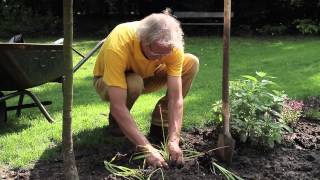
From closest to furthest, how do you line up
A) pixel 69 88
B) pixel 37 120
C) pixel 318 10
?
pixel 69 88 → pixel 37 120 → pixel 318 10

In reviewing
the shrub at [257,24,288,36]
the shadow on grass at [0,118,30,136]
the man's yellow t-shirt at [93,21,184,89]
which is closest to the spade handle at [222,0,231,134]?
the man's yellow t-shirt at [93,21,184,89]

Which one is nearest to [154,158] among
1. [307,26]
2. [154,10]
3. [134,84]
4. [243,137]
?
[134,84]

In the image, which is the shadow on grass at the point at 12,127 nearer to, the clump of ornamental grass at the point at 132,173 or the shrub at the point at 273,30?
the clump of ornamental grass at the point at 132,173

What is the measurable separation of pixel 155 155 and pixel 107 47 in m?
0.85

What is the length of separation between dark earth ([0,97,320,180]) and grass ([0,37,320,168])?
0.18m

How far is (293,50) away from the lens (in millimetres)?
9969

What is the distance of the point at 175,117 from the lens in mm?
3547

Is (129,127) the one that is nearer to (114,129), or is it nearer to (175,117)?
(175,117)

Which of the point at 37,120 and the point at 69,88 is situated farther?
the point at 37,120

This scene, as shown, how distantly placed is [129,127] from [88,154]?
600mm

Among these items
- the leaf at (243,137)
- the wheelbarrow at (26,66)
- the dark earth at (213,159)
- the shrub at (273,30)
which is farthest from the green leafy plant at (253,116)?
the shrub at (273,30)

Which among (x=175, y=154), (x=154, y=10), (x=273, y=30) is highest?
(x=175, y=154)

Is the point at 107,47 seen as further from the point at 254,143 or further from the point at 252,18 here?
the point at 252,18

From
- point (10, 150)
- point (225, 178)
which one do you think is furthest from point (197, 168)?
point (10, 150)
